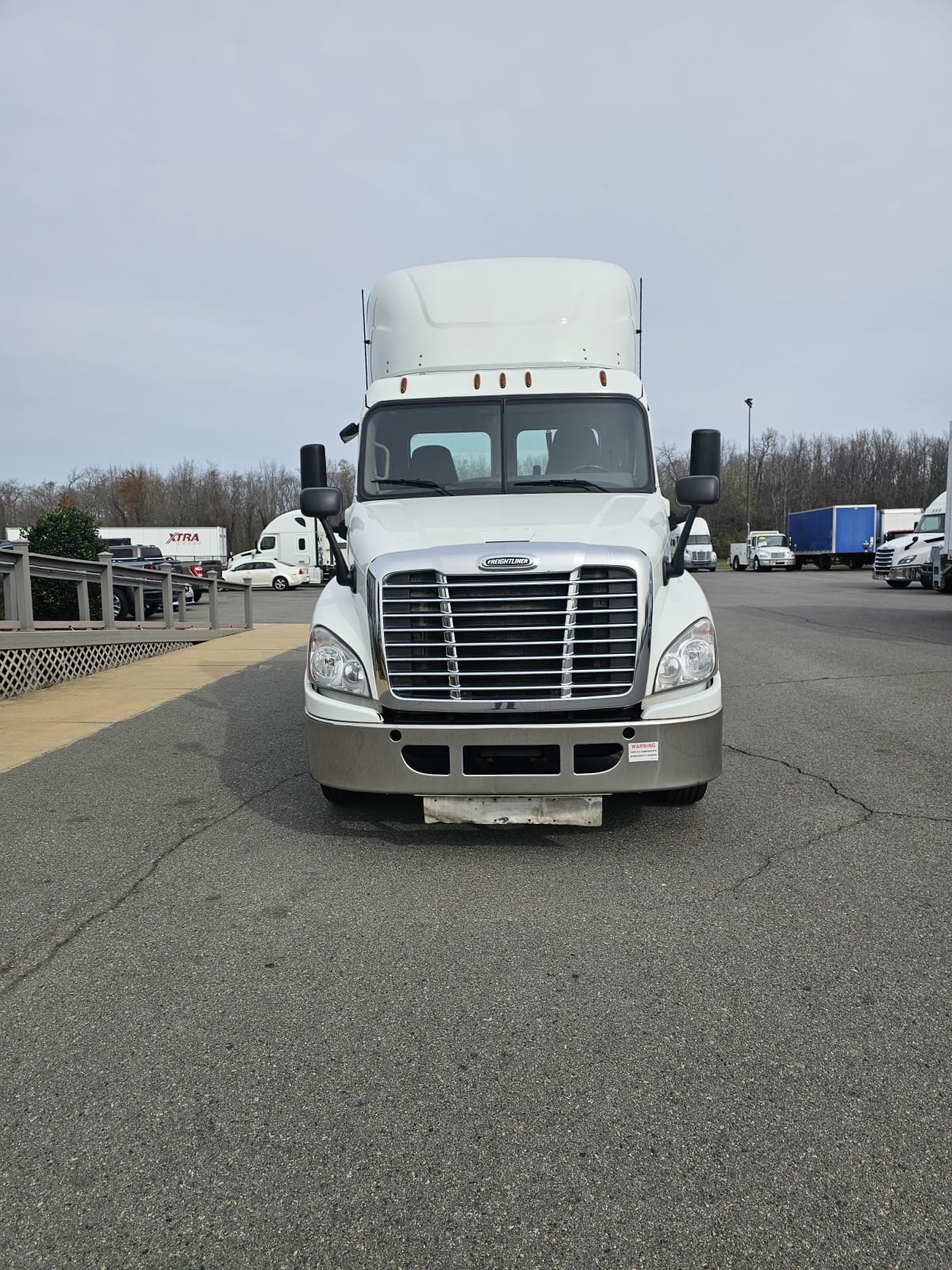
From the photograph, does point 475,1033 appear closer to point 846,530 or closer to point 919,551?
point 919,551

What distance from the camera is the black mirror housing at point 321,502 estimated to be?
5480mm

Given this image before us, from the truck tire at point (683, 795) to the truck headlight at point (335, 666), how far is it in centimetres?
174

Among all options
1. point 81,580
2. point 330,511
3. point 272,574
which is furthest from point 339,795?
point 272,574

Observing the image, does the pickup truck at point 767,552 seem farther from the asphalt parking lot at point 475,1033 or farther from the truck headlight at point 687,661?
the truck headlight at point 687,661

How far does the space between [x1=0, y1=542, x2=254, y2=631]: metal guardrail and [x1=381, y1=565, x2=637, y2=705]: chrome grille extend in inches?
292

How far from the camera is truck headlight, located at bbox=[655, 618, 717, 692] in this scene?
453cm

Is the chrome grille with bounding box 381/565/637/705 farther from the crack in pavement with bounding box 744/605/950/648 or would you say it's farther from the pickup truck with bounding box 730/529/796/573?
the pickup truck with bounding box 730/529/796/573

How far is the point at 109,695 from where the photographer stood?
10.2 metres

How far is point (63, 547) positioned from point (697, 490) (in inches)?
503

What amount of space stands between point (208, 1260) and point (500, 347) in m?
5.74

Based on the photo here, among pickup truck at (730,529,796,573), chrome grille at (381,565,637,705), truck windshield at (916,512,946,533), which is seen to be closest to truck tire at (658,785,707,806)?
chrome grille at (381,565,637,705)

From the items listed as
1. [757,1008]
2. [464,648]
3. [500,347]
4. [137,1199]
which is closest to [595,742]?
[464,648]

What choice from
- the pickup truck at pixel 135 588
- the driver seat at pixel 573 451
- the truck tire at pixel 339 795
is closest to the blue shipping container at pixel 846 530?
the pickup truck at pixel 135 588

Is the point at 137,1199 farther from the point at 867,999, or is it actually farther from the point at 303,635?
the point at 303,635
